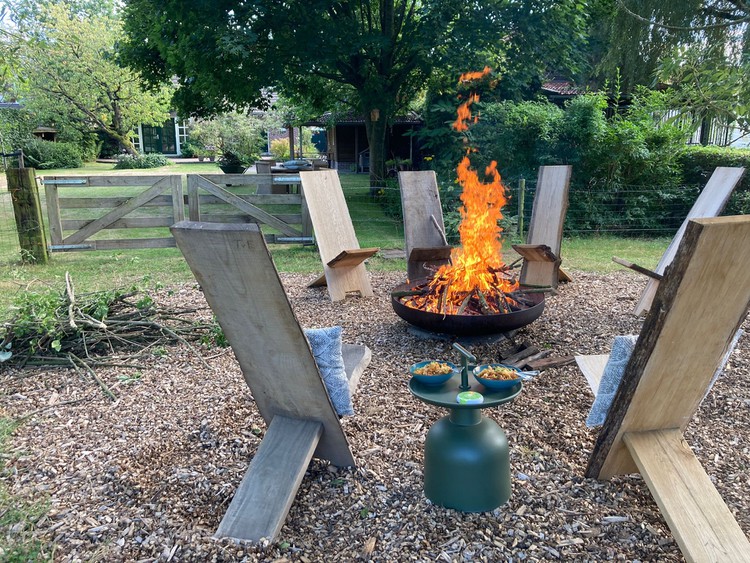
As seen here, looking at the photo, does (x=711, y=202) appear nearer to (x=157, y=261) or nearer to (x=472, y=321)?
(x=472, y=321)

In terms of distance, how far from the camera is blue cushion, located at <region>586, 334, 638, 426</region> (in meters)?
2.50

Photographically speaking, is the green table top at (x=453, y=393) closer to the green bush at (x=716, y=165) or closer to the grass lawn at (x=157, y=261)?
the grass lawn at (x=157, y=261)

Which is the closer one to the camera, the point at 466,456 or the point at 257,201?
the point at 466,456

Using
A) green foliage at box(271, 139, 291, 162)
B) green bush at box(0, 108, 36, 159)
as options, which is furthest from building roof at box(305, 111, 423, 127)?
green bush at box(0, 108, 36, 159)

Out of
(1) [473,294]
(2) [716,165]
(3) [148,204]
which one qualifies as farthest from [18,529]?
(2) [716,165]

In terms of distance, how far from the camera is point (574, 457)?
2.87 m

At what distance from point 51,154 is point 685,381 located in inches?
1236

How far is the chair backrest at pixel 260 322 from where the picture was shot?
2.10 m

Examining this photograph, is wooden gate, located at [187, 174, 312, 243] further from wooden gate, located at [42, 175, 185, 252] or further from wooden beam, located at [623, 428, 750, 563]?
wooden beam, located at [623, 428, 750, 563]

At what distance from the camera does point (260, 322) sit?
2314 millimetres

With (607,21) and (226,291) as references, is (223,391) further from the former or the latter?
(607,21)

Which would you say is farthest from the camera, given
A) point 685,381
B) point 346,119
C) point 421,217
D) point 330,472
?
point 346,119

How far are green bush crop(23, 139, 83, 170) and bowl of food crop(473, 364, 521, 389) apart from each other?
29.3m

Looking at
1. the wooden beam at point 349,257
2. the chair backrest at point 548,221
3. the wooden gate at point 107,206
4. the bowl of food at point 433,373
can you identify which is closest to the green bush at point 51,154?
the wooden gate at point 107,206
